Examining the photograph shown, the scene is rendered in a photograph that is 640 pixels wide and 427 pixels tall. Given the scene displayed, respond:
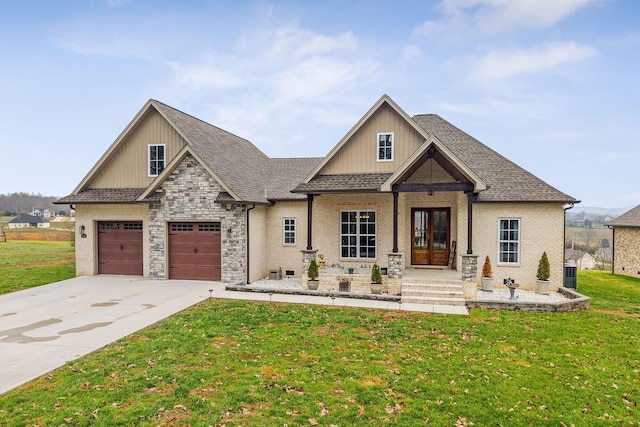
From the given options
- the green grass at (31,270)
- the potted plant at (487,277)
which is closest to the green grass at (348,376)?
the potted plant at (487,277)

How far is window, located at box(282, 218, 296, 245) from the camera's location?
56.5ft

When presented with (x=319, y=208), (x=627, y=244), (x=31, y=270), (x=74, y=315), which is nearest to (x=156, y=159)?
(x=319, y=208)

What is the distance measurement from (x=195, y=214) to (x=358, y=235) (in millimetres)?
7309

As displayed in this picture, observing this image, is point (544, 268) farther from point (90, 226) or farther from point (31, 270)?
point (31, 270)

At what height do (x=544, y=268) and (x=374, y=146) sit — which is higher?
(x=374, y=146)

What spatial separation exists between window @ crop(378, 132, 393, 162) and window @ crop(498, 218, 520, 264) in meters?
5.34

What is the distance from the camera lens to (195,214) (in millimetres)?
15648

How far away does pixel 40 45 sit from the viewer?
20734 millimetres

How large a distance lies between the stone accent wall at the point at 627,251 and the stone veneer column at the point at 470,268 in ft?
65.0

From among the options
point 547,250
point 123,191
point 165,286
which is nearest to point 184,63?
point 123,191

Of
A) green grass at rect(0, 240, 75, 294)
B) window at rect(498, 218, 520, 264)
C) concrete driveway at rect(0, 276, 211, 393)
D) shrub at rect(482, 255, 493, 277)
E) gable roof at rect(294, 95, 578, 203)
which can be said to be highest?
gable roof at rect(294, 95, 578, 203)

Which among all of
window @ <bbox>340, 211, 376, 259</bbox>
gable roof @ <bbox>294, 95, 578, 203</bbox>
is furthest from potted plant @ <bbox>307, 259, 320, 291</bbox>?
gable roof @ <bbox>294, 95, 578, 203</bbox>

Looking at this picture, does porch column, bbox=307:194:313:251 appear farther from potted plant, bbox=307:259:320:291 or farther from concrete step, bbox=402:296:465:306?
concrete step, bbox=402:296:465:306

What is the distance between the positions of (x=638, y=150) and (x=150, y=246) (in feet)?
186
